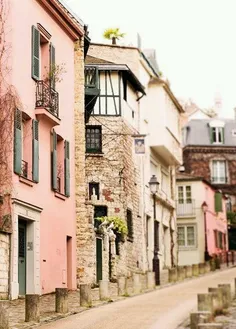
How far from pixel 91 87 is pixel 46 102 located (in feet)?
21.7

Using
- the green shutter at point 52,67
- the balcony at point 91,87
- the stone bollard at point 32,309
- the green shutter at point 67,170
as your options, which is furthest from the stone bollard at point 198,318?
the balcony at point 91,87

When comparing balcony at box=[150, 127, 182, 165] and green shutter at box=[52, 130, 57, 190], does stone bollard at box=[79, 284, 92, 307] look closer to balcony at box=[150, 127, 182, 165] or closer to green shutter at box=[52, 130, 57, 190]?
green shutter at box=[52, 130, 57, 190]

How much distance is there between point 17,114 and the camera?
1997 centimetres

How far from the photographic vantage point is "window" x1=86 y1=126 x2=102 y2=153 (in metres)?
33.4

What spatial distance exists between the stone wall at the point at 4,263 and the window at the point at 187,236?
33671mm

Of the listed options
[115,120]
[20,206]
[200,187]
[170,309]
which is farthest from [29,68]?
[200,187]

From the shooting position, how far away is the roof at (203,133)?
64562 mm

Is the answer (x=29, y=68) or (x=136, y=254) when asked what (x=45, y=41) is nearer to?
(x=29, y=68)

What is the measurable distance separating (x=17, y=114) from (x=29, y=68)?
1827mm

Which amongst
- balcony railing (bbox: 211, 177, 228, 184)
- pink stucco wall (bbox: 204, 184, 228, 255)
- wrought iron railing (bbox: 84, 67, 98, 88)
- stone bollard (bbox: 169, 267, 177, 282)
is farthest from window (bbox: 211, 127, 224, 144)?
wrought iron railing (bbox: 84, 67, 98, 88)

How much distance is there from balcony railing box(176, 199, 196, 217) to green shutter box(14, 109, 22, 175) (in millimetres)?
32967

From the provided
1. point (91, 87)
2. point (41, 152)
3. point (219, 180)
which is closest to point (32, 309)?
point (41, 152)

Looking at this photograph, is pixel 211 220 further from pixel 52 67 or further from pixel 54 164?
pixel 52 67

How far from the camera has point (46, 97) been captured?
2202 cm
